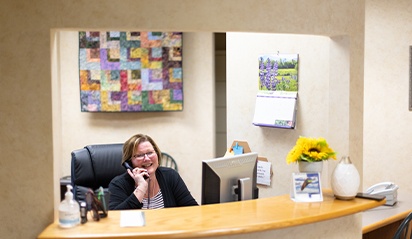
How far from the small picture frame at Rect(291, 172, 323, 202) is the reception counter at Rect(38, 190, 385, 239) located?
3 cm

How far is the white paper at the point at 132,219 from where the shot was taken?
2797 millimetres

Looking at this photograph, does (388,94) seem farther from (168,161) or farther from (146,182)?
(146,182)

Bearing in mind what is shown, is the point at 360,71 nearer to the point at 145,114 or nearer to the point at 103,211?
the point at 103,211

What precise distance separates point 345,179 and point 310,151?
9.1 inches

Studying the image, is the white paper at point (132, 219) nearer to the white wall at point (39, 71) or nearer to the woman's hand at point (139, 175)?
the white wall at point (39, 71)

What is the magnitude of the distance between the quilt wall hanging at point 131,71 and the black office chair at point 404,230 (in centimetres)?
276

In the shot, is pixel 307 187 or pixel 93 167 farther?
pixel 93 167

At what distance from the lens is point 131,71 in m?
6.06

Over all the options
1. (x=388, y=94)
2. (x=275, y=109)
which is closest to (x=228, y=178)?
(x=275, y=109)

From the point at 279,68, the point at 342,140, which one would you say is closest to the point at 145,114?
the point at 279,68

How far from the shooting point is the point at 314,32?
329 cm

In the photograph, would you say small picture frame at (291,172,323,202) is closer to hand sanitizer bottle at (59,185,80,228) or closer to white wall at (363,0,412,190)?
hand sanitizer bottle at (59,185,80,228)

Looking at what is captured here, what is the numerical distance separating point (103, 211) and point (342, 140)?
143 cm

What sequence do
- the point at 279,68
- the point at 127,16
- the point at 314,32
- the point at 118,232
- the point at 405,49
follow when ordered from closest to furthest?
the point at 118,232, the point at 127,16, the point at 314,32, the point at 279,68, the point at 405,49
